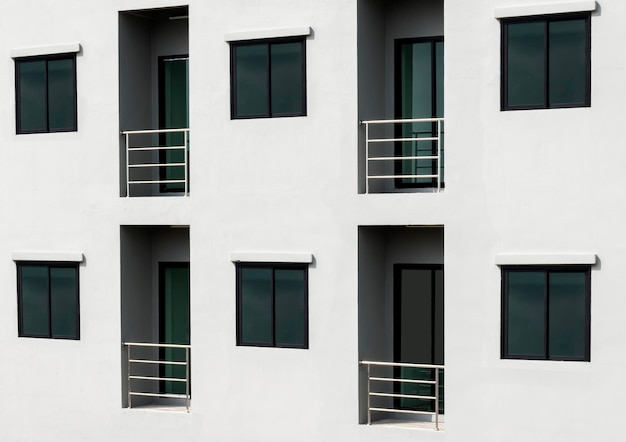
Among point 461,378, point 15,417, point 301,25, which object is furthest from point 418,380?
point 15,417

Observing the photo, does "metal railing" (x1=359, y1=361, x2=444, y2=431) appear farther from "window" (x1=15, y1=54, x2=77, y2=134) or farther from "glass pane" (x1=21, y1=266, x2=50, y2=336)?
"window" (x1=15, y1=54, x2=77, y2=134)

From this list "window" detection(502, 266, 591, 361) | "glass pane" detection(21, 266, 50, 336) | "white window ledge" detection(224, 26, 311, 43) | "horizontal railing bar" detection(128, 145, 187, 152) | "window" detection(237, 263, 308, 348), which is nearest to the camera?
"window" detection(502, 266, 591, 361)

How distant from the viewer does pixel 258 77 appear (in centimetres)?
1688

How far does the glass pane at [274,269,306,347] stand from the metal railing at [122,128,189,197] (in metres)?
2.18

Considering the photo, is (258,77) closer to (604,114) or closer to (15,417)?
(604,114)

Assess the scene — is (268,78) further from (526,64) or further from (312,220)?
(526,64)

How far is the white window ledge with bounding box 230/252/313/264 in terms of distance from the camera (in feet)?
53.9

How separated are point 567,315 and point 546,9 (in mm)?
3930

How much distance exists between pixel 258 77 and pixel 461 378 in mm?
5160

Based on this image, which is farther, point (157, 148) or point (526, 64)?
point (157, 148)

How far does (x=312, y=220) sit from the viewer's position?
16.5 m

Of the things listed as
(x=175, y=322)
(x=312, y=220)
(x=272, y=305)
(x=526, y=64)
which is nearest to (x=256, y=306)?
(x=272, y=305)

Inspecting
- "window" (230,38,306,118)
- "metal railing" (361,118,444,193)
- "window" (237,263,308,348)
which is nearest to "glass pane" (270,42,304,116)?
"window" (230,38,306,118)

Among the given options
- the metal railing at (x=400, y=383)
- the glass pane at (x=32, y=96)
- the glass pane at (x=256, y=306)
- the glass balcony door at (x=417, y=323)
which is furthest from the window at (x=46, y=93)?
the metal railing at (x=400, y=383)
